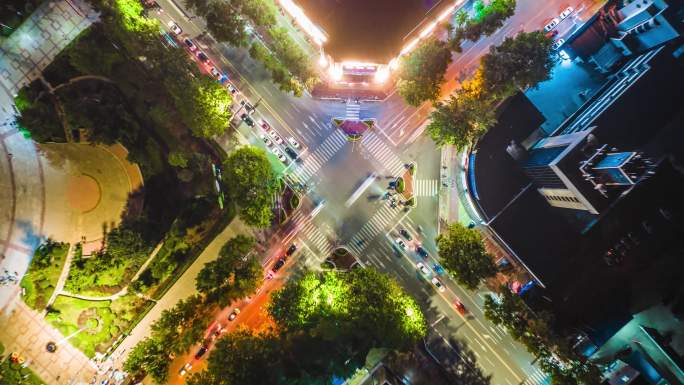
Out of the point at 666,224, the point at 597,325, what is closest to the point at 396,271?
the point at 597,325

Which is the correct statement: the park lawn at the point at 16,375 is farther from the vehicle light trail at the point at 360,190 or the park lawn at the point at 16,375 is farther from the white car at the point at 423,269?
the white car at the point at 423,269

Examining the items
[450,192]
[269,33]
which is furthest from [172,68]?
[450,192]

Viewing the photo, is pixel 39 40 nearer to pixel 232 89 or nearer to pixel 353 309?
pixel 232 89

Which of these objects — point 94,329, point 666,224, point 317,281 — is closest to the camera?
point 666,224

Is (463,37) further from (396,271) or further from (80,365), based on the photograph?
(80,365)

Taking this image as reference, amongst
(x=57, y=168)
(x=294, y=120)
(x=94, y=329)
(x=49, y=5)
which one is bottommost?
(x=94, y=329)

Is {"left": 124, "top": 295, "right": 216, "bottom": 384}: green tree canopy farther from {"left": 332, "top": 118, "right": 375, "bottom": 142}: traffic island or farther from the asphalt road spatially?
{"left": 332, "top": 118, "right": 375, "bottom": 142}: traffic island

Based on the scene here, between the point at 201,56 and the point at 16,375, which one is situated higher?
the point at 201,56
